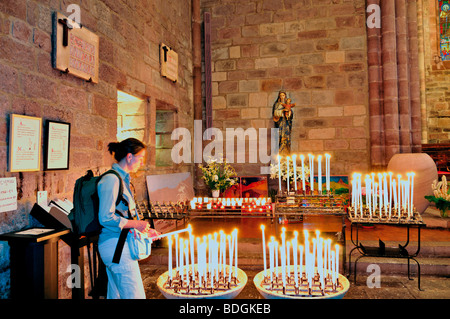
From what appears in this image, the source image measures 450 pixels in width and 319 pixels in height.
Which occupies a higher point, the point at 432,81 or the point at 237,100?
the point at 432,81

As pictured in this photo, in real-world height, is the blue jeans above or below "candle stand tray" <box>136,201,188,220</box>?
below

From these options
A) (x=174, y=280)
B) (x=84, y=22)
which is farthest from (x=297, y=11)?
(x=174, y=280)

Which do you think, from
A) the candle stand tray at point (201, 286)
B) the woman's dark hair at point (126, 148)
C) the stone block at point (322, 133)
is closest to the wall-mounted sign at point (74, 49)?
the woman's dark hair at point (126, 148)

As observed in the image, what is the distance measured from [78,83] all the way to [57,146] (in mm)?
785

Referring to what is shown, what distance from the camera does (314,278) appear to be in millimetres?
2279

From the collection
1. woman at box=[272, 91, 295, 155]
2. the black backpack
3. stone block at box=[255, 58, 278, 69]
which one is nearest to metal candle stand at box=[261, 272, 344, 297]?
the black backpack

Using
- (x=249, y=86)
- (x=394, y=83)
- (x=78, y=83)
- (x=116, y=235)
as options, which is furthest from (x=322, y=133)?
(x=116, y=235)

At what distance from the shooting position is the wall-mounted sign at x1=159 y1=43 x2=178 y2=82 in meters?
5.43

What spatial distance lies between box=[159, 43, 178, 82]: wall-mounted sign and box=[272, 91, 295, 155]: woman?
2.22 metres

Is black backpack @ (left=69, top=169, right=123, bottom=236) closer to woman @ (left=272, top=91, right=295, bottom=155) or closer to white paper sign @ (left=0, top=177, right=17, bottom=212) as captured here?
white paper sign @ (left=0, top=177, right=17, bottom=212)

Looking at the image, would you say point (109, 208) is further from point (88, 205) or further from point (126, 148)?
point (126, 148)

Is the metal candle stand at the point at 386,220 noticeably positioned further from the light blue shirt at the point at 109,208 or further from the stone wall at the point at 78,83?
the stone wall at the point at 78,83

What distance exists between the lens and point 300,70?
6.98 m
